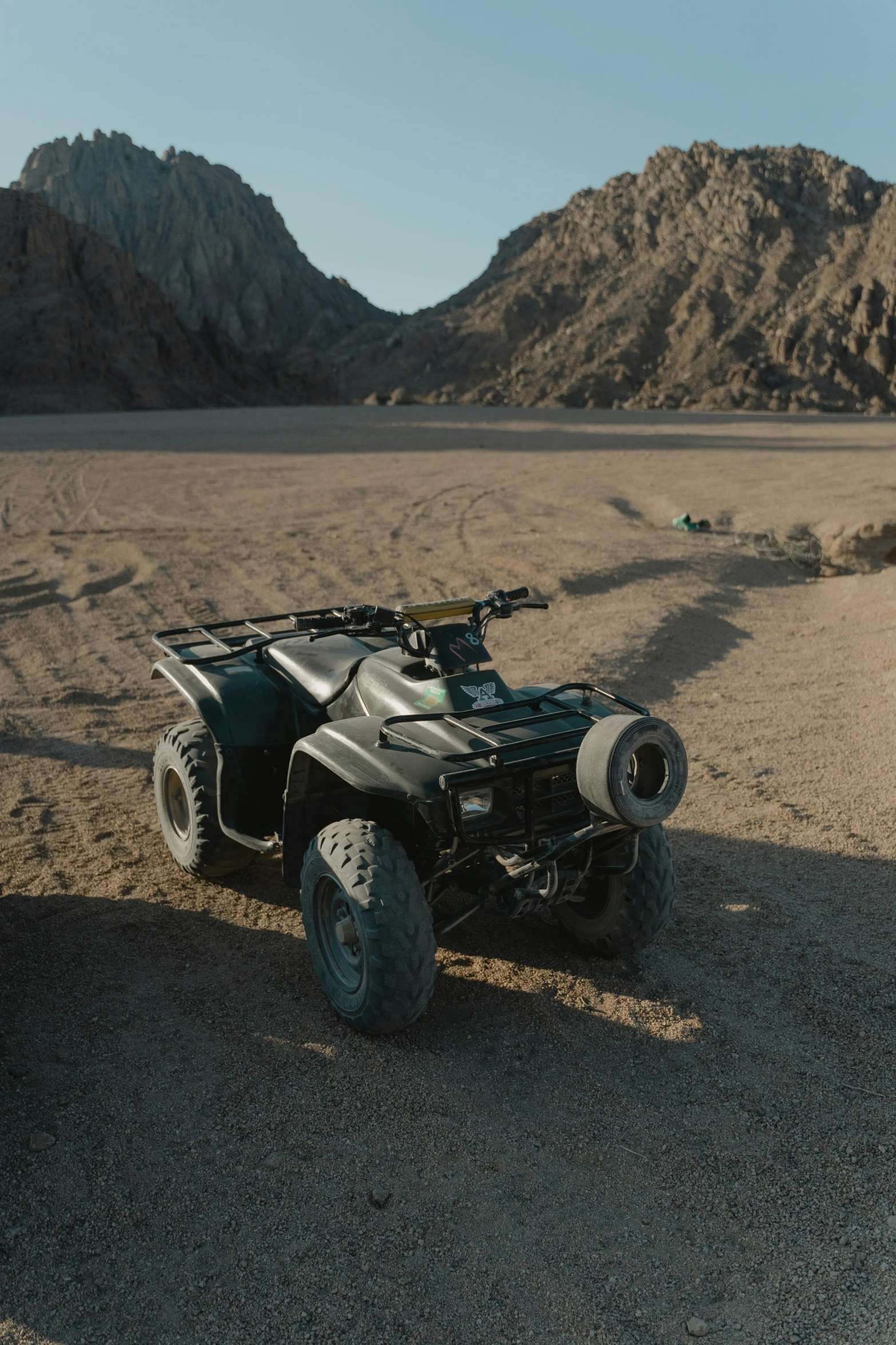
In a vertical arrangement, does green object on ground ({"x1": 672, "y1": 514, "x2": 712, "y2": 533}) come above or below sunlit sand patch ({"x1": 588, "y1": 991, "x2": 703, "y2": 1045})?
above

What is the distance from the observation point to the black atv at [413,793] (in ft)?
11.4

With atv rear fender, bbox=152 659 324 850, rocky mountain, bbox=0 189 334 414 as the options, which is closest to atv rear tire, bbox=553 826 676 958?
atv rear fender, bbox=152 659 324 850

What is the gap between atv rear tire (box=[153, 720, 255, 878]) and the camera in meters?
4.80

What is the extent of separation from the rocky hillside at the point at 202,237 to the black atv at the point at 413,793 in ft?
330

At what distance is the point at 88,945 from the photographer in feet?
14.5

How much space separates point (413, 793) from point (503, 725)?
0.45 m

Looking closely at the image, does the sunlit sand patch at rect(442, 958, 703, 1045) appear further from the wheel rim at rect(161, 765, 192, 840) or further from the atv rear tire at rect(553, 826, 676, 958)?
the wheel rim at rect(161, 765, 192, 840)

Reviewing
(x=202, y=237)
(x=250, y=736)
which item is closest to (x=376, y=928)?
(x=250, y=736)

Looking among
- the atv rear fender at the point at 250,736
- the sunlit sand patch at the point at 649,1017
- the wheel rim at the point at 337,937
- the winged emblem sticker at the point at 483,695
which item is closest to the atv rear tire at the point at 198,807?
the atv rear fender at the point at 250,736

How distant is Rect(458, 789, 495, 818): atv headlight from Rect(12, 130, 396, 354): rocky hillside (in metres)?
102

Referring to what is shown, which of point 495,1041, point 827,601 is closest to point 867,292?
point 827,601

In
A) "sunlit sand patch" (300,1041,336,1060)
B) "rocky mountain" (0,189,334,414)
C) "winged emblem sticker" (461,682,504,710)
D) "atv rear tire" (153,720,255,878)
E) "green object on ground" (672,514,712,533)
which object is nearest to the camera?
"sunlit sand patch" (300,1041,336,1060)

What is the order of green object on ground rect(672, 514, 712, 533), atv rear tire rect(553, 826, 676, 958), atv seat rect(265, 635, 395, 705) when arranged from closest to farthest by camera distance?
1. atv rear tire rect(553, 826, 676, 958)
2. atv seat rect(265, 635, 395, 705)
3. green object on ground rect(672, 514, 712, 533)

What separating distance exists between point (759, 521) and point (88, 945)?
14429mm
